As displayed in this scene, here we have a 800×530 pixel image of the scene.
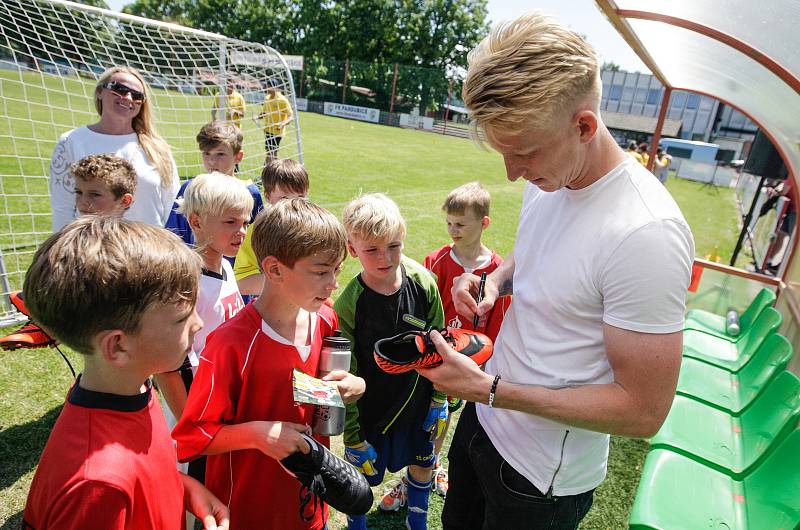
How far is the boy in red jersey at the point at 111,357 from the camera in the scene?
3.55 ft

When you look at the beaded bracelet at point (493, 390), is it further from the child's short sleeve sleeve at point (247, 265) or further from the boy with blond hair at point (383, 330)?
the child's short sleeve sleeve at point (247, 265)

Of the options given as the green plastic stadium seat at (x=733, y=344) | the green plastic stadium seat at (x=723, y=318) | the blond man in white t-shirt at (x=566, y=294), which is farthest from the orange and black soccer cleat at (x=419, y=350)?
the green plastic stadium seat at (x=723, y=318)

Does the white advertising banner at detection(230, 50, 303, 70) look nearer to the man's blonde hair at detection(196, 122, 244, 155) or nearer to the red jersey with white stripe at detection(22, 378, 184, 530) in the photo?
the man's blonde hair at detection(196, 122, 244, 155)

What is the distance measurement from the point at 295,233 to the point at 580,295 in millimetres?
1033

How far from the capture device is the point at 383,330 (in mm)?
2467

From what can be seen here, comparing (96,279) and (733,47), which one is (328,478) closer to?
(96,279)

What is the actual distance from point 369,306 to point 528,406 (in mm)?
1180

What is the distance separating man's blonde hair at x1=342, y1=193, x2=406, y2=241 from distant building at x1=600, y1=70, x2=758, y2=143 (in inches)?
2085

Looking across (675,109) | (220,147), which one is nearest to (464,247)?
(220,147)

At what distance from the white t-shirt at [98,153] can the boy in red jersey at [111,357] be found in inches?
98.0

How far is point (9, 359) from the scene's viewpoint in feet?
12.8

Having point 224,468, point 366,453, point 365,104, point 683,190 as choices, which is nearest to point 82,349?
point 224,468

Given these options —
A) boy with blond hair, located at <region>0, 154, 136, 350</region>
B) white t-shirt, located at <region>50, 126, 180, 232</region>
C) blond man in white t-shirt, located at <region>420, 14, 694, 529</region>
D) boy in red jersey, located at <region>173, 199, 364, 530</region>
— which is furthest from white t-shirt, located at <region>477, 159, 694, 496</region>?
white t-shirt, located at <region>50, 126, 180, 232</region>

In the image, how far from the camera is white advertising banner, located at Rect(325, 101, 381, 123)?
3762 centimetres
